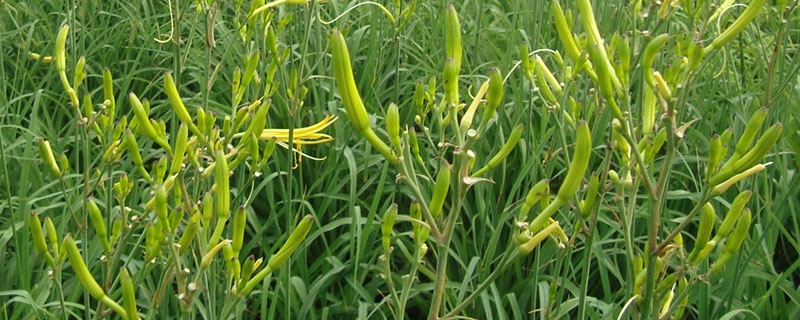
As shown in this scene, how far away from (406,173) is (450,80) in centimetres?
11

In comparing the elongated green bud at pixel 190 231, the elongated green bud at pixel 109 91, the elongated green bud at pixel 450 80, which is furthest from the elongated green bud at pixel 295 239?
the elongated green bud at pixel 109 91

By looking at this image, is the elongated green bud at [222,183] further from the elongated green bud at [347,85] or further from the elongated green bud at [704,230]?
the elongated green bud at [704,230]

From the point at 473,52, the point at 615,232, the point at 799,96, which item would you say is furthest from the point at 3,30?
the point at 799,96

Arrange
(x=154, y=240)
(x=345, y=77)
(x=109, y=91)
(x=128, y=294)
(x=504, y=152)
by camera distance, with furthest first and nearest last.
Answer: (x=109, y=91) → (x=154, y=240) → (x=128, y=294) → (x=504, y=152) → (x=345, y=77)

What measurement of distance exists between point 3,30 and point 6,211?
4.78 feet

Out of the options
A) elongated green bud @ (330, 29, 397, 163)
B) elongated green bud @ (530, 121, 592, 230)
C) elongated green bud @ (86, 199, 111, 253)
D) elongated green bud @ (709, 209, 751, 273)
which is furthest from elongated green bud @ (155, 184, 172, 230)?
elongated green bud @ (709, 209, 751, 273)

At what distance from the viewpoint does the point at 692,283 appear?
1.38m

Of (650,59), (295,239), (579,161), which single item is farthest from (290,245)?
(650,59)

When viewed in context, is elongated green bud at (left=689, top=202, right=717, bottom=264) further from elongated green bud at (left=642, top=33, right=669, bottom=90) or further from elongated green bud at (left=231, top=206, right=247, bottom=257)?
elongated green bud at (left=231, top=206, right=247, bottom=257)

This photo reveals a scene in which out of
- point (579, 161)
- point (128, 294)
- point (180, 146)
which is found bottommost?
point (128, 294)

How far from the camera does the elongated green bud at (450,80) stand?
43.5 inches

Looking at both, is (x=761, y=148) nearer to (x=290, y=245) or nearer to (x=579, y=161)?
(x=579, y=161)

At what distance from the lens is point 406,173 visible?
3.62ft

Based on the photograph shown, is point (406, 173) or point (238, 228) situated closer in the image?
point (406, 173)
